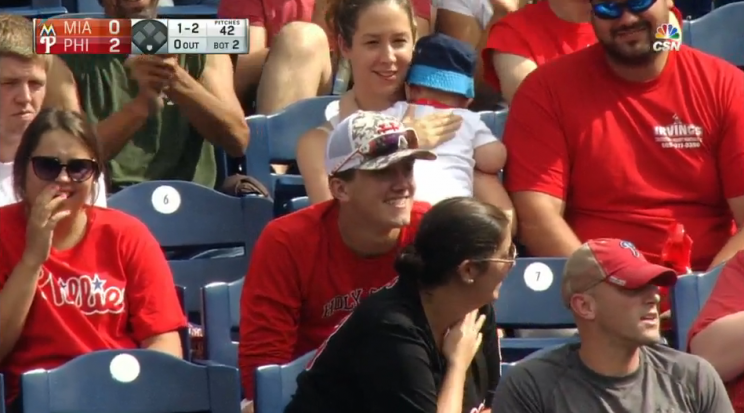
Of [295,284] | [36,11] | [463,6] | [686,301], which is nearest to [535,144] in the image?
[686,301]

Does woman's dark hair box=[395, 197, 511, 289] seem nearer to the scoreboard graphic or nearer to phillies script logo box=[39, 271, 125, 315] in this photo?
phillies script logo box=[39, 271, 125, 315]

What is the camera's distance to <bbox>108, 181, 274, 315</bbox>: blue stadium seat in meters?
4.59

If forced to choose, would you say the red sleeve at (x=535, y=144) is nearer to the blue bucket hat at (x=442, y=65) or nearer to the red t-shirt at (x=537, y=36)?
the blue bucket hat at (x=442, y=65)

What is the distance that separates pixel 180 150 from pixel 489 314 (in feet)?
7.02

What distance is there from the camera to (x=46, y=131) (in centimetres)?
395

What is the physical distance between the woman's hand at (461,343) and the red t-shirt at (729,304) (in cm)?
67

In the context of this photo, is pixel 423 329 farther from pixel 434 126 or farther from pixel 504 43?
pixel 504 43

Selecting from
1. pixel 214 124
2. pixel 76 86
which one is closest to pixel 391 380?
pixel 214 124

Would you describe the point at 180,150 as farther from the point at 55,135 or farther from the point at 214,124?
the point at 55,135

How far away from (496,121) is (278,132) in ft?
2.55

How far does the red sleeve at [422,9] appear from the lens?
6.16 m

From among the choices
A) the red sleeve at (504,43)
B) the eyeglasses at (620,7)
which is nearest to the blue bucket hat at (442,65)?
the eyeglasses at (620,7)

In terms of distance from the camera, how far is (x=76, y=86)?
17.4 feet

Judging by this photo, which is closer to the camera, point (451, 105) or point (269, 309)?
point (269, 309)
